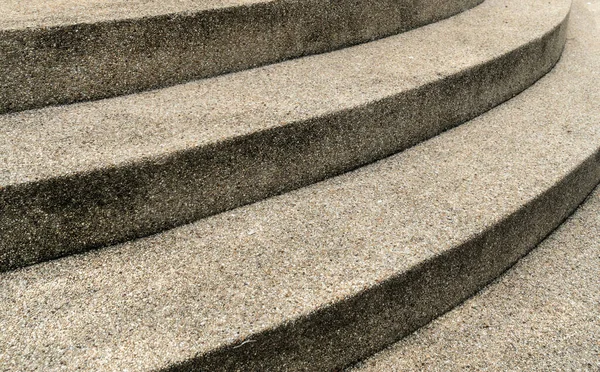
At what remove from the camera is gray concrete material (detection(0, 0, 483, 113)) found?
194 centimetres

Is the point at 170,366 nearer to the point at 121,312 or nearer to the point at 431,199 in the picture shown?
the point at 121,312

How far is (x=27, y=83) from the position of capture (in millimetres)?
1945

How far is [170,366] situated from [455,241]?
105 centimetres

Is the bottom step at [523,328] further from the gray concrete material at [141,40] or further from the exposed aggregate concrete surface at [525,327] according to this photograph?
the gray concrete material at [141,40]

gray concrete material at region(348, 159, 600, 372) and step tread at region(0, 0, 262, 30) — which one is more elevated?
step tread at region(0, 0, 262, 30)

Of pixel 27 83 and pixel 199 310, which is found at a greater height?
pixel 27 83

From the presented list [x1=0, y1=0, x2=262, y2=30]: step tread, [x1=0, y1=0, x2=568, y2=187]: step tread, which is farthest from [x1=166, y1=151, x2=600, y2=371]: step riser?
[x1=0, y1=0, x2=262, y2=30]: step tread

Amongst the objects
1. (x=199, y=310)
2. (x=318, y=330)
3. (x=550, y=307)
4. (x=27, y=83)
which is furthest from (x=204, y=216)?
(x=550, y=307)

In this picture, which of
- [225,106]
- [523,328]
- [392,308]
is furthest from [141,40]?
[523,328]

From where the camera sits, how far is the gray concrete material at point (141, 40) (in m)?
1.94

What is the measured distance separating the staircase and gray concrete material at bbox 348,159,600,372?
0.15 ft

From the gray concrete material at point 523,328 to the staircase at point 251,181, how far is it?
0.05 meters

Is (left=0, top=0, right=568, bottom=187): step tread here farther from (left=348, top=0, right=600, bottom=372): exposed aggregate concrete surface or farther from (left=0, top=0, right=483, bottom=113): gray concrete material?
(left=348, top=0, right=600, bottom=372): exposed aggregate concrete surface

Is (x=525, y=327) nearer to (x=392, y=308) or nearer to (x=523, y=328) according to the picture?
(x=523, y=328)
